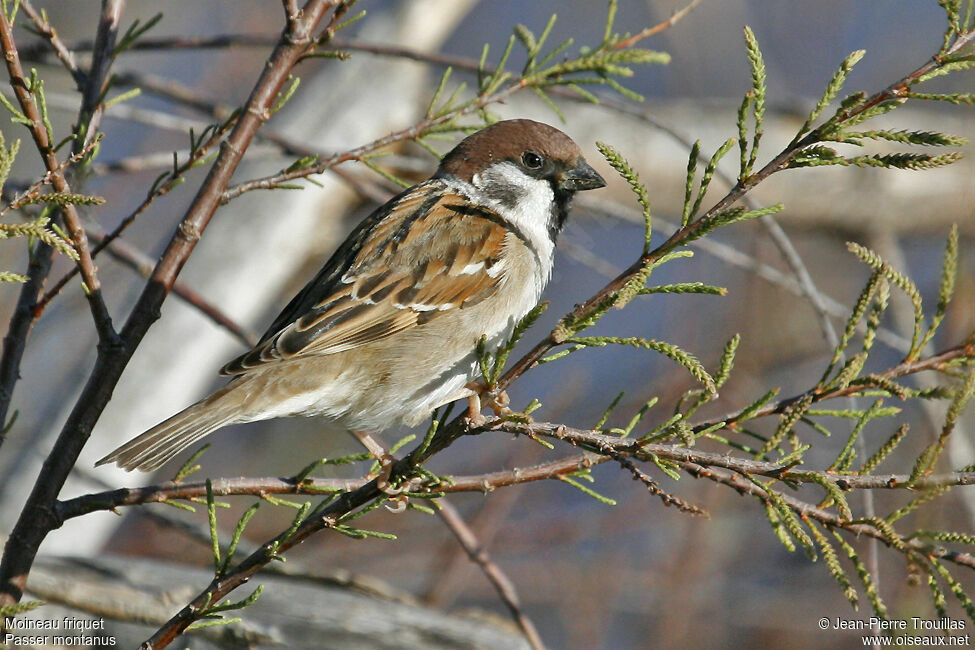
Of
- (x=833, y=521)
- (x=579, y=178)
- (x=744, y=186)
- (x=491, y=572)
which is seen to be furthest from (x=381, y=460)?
(x=744, y=186)

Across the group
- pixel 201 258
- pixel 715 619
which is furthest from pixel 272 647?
pixel 715 619

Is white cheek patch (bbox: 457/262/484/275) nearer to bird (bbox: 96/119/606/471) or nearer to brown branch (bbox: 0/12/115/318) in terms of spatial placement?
bird (bbox: 96/119/606/471)

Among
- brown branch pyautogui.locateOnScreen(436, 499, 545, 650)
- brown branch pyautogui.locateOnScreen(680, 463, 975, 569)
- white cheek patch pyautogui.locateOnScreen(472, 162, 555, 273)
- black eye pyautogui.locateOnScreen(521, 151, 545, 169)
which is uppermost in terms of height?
black eye pyautogui.locateOnScreen(521, 151, 545, 169)

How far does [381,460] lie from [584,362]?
17.1 ft

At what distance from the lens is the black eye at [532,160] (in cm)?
342

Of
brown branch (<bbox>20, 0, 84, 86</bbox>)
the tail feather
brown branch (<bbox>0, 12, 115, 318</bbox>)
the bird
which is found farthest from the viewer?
the bird


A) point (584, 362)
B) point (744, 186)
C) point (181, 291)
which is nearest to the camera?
point (744, 186)

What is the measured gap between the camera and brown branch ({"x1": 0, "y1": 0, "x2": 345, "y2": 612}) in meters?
1.97

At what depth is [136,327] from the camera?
2.04 meters

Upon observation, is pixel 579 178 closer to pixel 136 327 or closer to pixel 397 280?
pixel 397 280

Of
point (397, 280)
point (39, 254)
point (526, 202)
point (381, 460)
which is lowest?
point (381, 460)

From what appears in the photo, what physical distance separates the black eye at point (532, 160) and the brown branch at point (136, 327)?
142 centimetres

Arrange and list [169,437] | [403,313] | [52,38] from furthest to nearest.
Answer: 1. [403,313]
2. [169,437]
3. [52,38]

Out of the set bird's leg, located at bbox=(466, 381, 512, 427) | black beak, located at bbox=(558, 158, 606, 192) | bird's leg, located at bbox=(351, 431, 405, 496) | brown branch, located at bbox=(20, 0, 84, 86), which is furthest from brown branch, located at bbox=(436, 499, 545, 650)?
brown branch, located at bbox=(20, 0, 84, 86)
